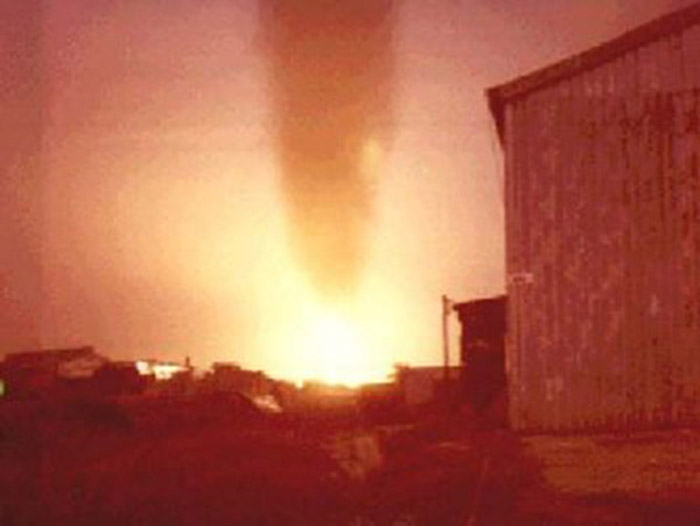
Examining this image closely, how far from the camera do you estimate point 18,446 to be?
2120 cm

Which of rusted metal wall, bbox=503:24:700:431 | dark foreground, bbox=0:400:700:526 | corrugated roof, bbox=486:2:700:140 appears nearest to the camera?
dark foreground, bbox=0:400:700:526

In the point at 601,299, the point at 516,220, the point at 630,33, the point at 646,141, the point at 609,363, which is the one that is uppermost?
the point at 630,33

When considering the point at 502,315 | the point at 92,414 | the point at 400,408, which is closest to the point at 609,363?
the point at 502,315

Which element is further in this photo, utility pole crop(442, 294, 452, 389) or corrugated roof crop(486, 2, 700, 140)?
utility pole crop(442, 294, 452, 389)

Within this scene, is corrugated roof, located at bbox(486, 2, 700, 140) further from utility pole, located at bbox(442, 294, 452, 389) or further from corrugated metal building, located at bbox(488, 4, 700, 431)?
utility pole, located at bbox(442, 294, 452, 389)

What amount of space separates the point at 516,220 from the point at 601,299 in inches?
81.1

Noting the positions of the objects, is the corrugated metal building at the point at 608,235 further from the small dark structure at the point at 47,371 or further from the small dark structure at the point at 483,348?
the small dark structure at the point at 47,371

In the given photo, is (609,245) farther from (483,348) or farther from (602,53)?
(483,348)

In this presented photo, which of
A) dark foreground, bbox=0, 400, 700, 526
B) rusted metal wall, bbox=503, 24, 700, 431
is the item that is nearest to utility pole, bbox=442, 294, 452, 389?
dark foreground, bbox=0, 400, 700, 526

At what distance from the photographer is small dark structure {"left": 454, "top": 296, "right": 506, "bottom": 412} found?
90.4 ft

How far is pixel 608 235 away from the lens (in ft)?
54.0

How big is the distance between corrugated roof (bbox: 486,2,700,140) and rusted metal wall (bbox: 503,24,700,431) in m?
0.10

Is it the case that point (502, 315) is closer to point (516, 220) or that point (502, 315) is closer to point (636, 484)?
point (516, 220)

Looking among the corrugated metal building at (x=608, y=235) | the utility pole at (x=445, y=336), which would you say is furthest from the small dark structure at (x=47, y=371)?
the corrugated metal building at (x=608, y=235)
